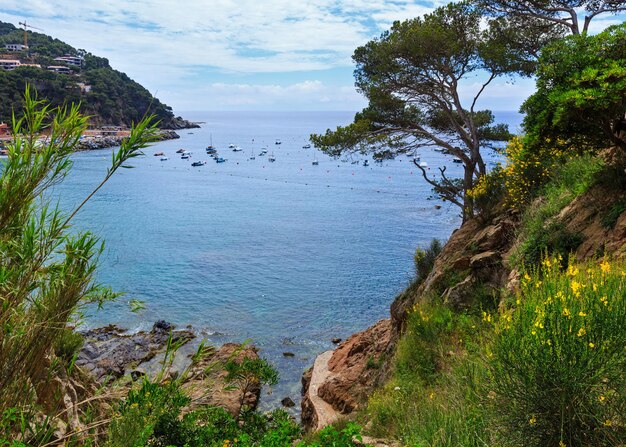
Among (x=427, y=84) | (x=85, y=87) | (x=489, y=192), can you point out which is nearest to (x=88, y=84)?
(x=85, y=87)

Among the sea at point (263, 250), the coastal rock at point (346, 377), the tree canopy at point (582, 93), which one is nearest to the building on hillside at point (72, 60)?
the sea at point (263, 250)

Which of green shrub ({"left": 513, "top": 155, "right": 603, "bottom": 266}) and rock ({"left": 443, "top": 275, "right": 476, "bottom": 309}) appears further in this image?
rock ({"left": 443, "top": 275, "right": 476, "bottom": 309})

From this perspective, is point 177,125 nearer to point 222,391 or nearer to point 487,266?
point 222,391

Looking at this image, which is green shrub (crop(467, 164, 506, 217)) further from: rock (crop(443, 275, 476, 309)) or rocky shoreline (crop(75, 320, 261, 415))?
rocky shoreline (crop(75, 320, 261, 415))

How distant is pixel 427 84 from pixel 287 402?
44.8ft

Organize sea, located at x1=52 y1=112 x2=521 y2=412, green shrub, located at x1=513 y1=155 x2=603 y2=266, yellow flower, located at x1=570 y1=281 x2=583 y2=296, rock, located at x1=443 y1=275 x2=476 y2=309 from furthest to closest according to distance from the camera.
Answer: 1. sea, located at x1=52 y1=112 x2=521 y2=412
2. rock, located at x1=443 y1=275 x2=476 y2=309
3. green shrub, located at x1=513 y1=155 x2=603 y2=266
4. yellow flower, located at x1=570 y1=281 x2=583 y2=296

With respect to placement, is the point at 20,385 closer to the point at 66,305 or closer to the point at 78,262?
the point at 66,305

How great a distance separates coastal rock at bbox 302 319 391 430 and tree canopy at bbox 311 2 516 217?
569 cm

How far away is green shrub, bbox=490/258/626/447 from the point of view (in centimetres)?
361

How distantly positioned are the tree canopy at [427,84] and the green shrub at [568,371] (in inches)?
474

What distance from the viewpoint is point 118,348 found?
21.8m

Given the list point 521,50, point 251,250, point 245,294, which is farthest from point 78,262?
point 251,250

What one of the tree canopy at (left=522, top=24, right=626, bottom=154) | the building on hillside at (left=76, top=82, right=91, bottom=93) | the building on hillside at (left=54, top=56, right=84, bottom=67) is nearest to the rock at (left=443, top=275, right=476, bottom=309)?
the tree canopy at (left=522, top=24, right=626, bottom=154)

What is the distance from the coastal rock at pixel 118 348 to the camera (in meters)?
19.9
